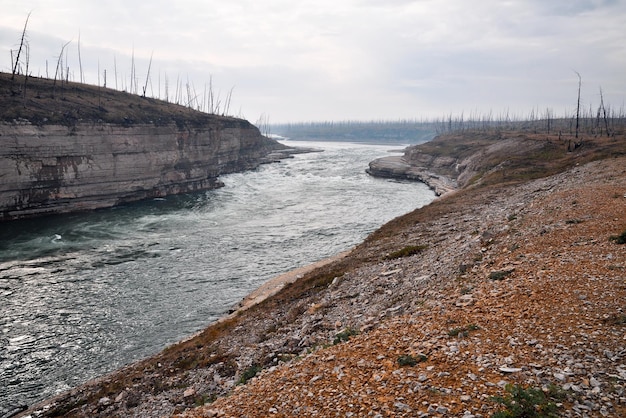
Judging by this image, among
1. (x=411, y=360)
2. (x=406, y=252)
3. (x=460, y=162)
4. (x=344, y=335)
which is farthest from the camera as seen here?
(x=460, y=162)

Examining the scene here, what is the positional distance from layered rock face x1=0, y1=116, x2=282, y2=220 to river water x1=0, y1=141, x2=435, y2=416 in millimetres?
3296

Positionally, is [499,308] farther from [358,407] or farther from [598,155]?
[598,155]

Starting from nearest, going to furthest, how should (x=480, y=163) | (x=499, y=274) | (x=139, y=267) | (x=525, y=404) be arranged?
(x=525, y=404)
(x=499, y=274)
(x=139, y=267)
(x=480, y=163)

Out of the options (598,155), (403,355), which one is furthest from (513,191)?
(403,355)

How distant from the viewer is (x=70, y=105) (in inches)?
2438

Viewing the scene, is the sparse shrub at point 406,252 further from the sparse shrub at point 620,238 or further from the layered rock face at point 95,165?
the layered rock face at point 95,165

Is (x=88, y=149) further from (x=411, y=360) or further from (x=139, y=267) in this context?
(x=411, y=360)

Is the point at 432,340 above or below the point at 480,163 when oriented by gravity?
below

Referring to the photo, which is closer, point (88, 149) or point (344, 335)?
point (344, 335)

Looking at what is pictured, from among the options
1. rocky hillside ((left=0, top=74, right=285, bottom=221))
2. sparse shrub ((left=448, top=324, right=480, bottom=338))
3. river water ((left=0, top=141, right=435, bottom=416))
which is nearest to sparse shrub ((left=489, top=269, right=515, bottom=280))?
sparse shrub ((left=448, top=324, right=480, bottom=338))

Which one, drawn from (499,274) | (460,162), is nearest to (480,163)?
(460,162)

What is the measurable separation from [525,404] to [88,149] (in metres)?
65.0

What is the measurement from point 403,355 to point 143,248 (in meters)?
35.3

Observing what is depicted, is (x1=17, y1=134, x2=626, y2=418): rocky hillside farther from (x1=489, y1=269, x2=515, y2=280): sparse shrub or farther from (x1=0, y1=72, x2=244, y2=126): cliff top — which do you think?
(x1=0, y1=72, x2=244, y2=126): cliff top
